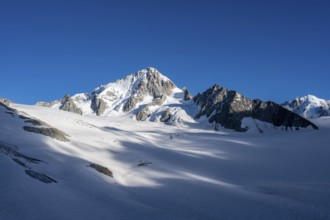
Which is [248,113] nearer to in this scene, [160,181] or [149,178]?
[149,178]

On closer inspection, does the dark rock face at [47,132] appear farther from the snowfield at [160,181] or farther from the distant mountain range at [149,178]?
the snowfield at [160,181]

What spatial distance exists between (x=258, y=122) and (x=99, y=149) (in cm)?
9698

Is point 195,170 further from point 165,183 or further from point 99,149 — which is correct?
point 99,149

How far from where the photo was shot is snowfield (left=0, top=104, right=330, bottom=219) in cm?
2725

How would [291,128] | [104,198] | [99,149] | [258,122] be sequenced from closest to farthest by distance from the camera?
[104,198], [99,149], [291,128], [258,122]

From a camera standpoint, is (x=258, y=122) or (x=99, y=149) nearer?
(x=99, y=149)

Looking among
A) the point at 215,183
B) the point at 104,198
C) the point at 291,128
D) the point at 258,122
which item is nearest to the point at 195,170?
the point at 215,183

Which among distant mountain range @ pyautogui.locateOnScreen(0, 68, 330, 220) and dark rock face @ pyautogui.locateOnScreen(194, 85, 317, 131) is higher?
dark rock face @ pyautogui.locateOnScreen(194, 85, 317, 131)

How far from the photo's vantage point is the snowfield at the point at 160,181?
2725 centimetres

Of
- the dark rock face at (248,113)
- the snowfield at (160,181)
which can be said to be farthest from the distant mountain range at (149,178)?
Answer: the dark rock face at (248,113)

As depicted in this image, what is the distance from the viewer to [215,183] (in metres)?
43.3

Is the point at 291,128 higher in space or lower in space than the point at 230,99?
lower

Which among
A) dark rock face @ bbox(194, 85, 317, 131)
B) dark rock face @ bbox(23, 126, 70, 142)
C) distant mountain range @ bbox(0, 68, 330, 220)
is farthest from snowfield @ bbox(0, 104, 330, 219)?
dark rock face @ bbox(194, 85, 317, 131)

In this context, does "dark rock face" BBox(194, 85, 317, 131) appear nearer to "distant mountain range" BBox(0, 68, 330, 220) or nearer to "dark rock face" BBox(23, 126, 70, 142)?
"distant mountain range" BBox(0, 68, 330, 220)
